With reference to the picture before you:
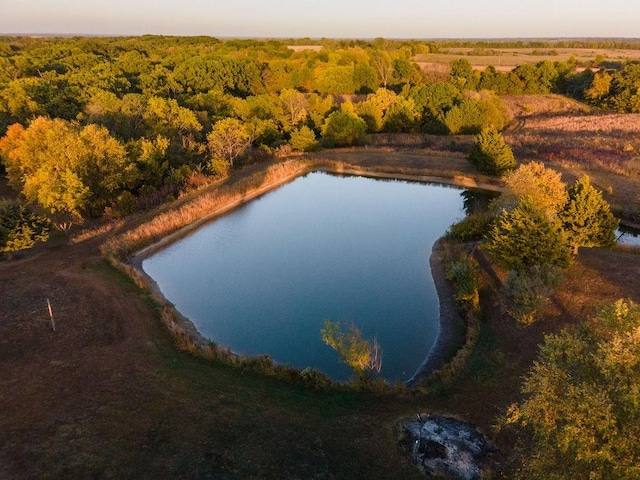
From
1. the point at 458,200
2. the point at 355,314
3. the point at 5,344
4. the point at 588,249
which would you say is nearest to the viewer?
the point at 5,344

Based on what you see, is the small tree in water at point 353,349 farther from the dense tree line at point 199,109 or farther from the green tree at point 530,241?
the dense tree line at point 199,109

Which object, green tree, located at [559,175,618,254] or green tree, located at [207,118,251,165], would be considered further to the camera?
green tree, located at [207,118,251,165]

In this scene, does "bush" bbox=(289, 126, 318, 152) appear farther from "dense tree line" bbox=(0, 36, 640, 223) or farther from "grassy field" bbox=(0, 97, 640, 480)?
"grassy field" bbox=(0, 97, 640, 480)

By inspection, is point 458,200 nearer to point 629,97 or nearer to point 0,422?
point 0,422

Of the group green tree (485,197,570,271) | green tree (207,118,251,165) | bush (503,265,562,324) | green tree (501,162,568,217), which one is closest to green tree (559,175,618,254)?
green tree (501,162,568,217)

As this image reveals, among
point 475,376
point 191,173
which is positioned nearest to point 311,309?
point 475,376

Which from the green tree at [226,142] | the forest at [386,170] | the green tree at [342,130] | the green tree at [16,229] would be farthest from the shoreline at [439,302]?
the green tree at [342,130]
